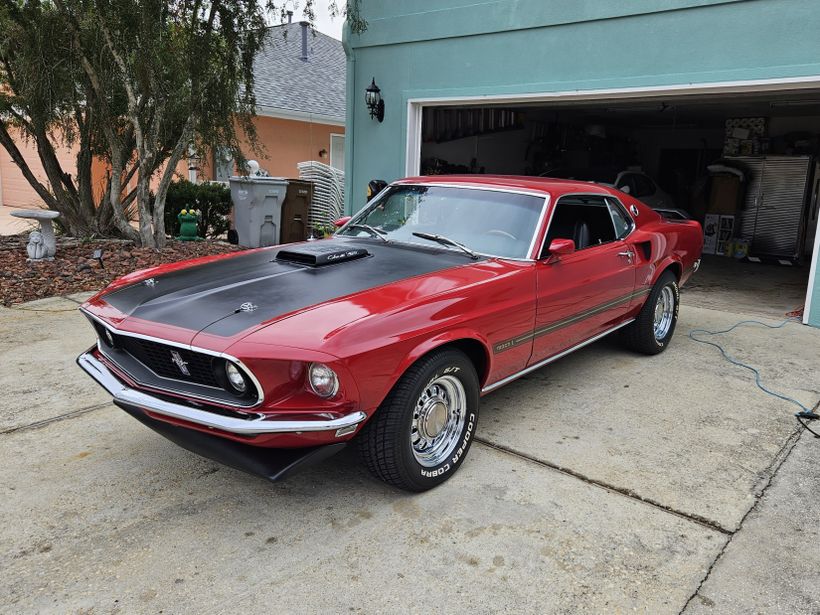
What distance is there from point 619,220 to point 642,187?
7808 mm

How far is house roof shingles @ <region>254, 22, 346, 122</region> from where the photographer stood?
1670 centimetres

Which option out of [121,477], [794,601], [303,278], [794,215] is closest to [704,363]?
[794,601]

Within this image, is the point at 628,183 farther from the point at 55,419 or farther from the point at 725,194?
the point at 55,419

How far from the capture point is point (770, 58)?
652 centimetres

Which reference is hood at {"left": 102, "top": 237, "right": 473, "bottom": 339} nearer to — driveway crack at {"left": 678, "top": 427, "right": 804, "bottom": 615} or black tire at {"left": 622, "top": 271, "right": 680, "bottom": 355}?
driveway crack at {"left": 678, "top": 427, "right": 804, "bottom": 615}

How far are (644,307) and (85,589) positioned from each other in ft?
14.5

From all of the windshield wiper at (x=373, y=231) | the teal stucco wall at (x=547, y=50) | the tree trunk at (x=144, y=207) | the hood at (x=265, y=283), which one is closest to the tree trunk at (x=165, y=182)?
the tree trunk at (x=144, y=207)

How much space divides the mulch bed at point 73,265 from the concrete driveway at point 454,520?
3.30m

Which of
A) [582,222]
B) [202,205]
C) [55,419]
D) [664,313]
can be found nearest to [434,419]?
[582,222]

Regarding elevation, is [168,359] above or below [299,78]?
below

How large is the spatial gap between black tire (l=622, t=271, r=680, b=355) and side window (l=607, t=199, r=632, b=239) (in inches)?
23.7

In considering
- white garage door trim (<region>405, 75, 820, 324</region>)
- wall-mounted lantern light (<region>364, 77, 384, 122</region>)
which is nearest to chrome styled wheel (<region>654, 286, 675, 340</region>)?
white garage door trim (<region>405, 75, 820, 324</region>)

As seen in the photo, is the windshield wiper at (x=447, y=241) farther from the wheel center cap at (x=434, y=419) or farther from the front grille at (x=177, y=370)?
the front grille at (x=177, y=370)

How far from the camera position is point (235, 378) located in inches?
105
